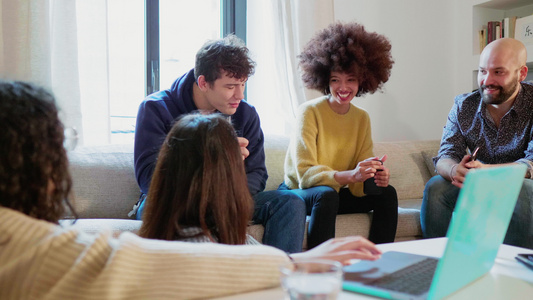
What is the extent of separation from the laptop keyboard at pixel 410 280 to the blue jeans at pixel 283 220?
1012 mm

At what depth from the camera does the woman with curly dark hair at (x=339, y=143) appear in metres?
2.24

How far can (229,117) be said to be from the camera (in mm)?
2234

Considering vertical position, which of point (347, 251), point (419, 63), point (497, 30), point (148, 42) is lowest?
point (347, 251)

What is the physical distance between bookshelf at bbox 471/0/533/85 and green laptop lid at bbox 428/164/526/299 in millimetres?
2996

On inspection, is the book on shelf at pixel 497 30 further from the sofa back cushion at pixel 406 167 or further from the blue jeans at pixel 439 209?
the blue jeans at pixel 439 209

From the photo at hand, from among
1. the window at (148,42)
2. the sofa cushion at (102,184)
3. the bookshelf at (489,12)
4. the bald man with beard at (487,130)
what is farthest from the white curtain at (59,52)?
the bookshelf at (489,12)

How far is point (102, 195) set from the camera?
2.33 metres

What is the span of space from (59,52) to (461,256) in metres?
2.23

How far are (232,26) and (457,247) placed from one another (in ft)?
9.66

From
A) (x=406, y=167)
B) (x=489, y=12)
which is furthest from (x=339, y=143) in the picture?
(x=489, y=12)

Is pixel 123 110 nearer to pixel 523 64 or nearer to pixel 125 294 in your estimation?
pixel 523 64

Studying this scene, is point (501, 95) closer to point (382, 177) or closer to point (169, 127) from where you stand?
point (382, 177)

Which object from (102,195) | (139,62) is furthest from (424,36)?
(102,195)

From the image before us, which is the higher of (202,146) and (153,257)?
(202,146)
